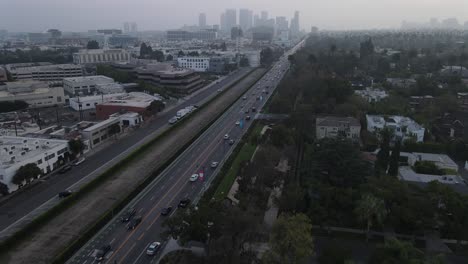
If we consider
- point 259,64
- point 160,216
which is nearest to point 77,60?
point 259,64

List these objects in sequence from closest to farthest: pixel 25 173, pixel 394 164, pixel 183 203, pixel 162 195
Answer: pixel 183 203, pixel 162 195, pixel 25 173, pixel 394 164

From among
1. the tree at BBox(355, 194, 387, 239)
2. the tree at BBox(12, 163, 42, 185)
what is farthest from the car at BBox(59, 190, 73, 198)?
the tree at BBox(355, 194, 387, 239)

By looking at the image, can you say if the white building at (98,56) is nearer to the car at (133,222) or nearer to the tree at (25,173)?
the tree at (25,173)

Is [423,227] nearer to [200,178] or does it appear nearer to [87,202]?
[200,178]

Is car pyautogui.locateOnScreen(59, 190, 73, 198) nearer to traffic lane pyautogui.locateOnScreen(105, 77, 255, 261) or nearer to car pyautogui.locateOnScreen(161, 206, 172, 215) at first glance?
traffic lane pyautogui.locateOnScreen(105, 77, 255, 261)

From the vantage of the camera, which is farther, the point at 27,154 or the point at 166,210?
the point at 27,154

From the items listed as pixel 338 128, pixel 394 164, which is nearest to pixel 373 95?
pixel 338 128

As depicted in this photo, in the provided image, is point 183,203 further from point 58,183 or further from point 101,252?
point 58,183
